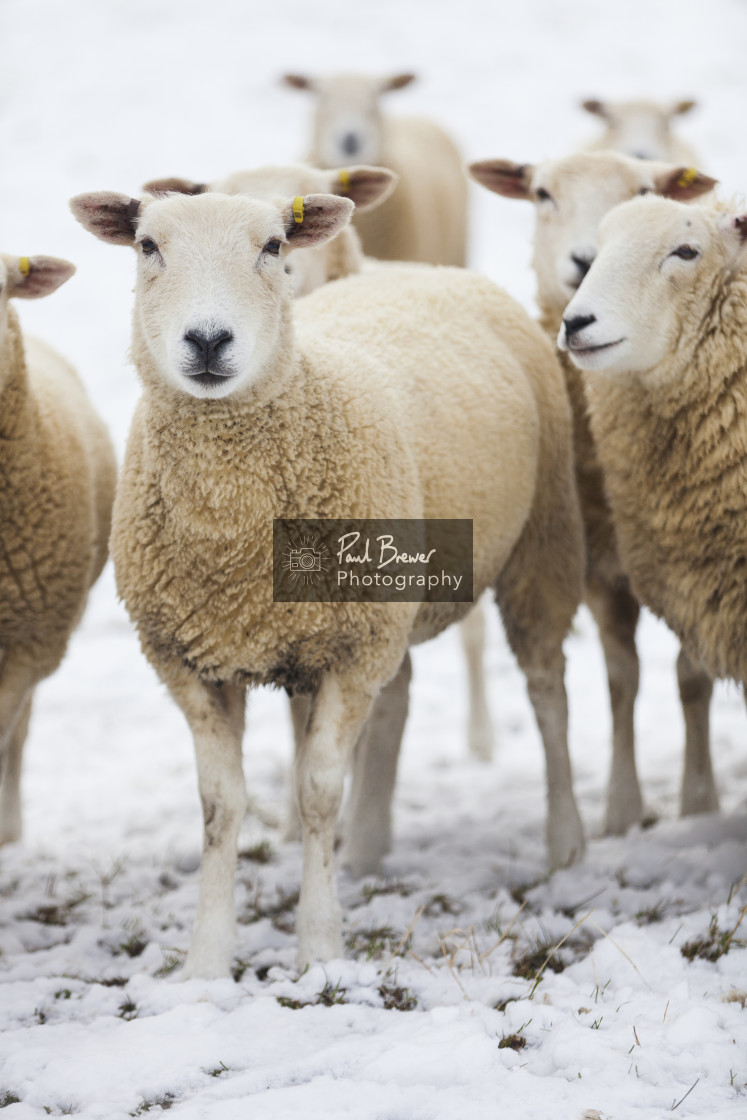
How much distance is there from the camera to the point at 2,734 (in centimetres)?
380

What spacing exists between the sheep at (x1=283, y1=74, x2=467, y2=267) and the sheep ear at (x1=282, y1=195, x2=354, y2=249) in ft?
11.1

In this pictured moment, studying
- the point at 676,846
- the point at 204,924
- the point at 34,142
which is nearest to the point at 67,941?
the point at 204,924

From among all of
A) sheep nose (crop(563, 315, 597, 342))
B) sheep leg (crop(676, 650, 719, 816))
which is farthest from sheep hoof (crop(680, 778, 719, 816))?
sheep nose (crop(563, 315, 597, 342))

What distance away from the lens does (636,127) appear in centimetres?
625

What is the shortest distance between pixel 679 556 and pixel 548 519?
0.62 metres

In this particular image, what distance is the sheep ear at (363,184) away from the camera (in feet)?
14.2

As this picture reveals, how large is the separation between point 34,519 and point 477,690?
2.85m

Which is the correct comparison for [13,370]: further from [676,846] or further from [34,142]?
[34,142]

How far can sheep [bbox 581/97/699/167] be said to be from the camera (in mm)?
6207

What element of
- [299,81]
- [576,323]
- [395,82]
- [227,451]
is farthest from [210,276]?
[395,82]

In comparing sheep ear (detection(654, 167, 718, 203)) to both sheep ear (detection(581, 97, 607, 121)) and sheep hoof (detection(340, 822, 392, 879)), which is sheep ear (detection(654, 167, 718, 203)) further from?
sheep hoof (detection(340, 822, 392, 879))

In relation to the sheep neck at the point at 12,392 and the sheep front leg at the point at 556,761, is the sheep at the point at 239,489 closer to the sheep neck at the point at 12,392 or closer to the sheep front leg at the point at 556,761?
the sheep neck at the point at 12,392

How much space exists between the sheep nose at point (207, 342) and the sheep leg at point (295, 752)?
1562 mm

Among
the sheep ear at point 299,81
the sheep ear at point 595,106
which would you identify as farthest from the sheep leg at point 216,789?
the sheep ear at point 299,81
